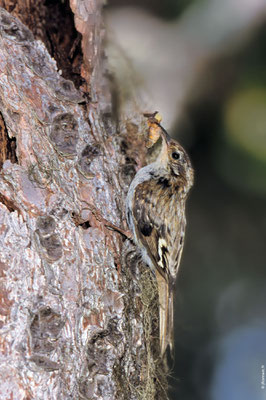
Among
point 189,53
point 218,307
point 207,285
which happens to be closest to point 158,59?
point 189,53

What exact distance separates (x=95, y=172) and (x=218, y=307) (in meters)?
2.30

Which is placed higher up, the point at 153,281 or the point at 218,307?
the point at 153,281

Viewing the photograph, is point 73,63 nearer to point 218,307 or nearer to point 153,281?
point 153,281

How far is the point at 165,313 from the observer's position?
99.6 inches

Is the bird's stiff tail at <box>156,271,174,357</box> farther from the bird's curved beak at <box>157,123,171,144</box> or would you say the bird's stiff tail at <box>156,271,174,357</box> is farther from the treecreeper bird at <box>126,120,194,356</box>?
the bird's curved beak at <box>157,123,171,144</box>

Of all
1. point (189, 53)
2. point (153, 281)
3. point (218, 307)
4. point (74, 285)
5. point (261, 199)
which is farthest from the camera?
point (218, 307)

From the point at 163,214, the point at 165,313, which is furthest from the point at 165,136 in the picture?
the point at 165,313

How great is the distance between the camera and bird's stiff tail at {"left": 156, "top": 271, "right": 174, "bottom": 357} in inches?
96.6

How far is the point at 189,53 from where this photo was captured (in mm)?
2850

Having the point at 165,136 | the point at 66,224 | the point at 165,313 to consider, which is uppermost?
the point at 165,136

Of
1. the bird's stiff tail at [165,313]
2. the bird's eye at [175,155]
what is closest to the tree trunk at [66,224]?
the bird's stiff tail at [165,313]

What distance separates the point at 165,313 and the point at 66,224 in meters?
0.84

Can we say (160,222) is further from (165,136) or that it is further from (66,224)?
(66,224)

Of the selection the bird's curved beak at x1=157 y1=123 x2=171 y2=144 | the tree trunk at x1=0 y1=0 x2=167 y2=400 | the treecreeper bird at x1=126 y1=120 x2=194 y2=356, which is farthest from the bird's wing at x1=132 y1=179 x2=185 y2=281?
the bird's curved beak at x1=157 y1=123 x2=171 y2=144
